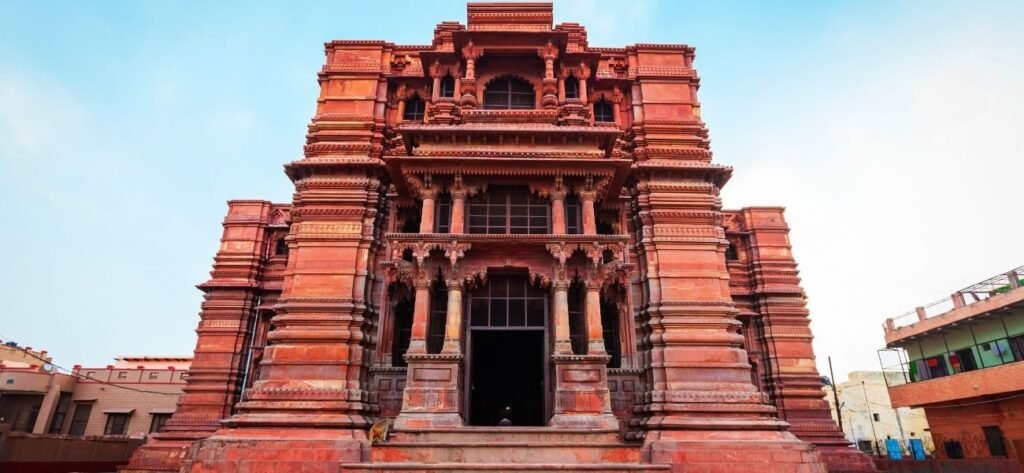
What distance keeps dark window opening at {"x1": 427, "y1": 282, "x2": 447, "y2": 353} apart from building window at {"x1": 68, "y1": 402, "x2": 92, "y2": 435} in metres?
28.4

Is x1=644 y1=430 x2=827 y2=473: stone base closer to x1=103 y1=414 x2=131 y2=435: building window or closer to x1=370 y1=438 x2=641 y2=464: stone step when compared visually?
x1=370 y1=438 x2=641 y2=464: stone step

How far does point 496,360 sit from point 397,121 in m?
9.18

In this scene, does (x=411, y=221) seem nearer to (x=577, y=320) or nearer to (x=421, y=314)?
(x=421, y=314)

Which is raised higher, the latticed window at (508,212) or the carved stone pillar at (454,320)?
the latticed window at (508,212)

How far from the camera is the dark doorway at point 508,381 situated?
20125 mm

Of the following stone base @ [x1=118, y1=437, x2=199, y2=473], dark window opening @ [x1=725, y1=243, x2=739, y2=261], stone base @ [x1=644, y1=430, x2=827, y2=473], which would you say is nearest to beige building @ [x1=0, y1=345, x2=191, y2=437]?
stone base @ [x1=118, y1=437, x2=199, y2=473]

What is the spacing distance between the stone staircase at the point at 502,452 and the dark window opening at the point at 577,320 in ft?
8.43

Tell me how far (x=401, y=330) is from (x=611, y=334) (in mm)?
6385

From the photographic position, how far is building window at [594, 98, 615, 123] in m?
20.7

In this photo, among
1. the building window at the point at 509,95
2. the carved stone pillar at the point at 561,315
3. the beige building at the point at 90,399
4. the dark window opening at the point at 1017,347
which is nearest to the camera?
the carved stone pillar at the point at 561,315

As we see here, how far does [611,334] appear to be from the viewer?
17500 millimetres

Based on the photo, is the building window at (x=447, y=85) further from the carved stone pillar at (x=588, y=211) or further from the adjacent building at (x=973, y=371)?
the adjacent building at (x=973, y=371)

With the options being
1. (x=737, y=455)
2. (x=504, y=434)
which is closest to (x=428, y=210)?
(x=504, y=434)

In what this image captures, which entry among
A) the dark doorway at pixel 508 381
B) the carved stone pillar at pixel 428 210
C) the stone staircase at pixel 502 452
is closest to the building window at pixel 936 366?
the dark doorway at pixel 508 381
